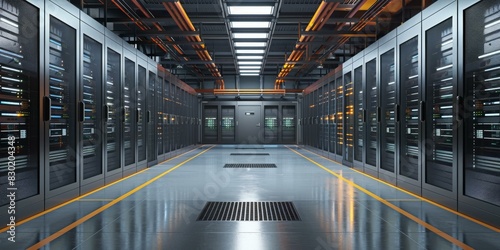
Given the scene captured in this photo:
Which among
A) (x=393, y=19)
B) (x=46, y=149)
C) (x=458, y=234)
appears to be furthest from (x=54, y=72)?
(x=393, y=19)

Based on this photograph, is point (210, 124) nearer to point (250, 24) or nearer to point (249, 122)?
point (249, 122)

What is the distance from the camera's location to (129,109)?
33.5 feet

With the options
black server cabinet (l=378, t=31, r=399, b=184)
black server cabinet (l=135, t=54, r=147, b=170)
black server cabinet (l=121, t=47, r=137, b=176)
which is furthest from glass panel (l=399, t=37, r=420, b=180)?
black server cabinet (l=135, t=54, r=147, b=170)

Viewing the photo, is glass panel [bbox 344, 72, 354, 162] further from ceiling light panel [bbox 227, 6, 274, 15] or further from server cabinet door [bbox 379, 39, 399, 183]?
ceiling light panel [bbox 227, 6, 274, 15]

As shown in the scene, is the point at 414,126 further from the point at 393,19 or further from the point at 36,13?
the point at 36,13

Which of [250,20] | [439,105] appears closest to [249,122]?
[250,20]

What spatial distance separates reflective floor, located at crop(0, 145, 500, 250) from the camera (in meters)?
4.14

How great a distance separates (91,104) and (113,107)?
4.01ft

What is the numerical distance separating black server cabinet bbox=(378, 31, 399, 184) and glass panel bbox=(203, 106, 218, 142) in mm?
18893

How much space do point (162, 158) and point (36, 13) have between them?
8.96 metres

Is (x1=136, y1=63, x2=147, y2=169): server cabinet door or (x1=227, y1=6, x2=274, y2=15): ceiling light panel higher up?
(x1=227, y1=6, x2=274, y2=15): ceiling light panel

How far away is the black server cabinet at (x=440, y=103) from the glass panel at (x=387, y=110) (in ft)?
5.77

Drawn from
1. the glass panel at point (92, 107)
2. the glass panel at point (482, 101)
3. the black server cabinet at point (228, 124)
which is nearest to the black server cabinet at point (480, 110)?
the glass panel at point (482, 101)

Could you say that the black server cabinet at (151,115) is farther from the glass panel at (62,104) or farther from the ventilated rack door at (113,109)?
the glass panel at (62,104)
